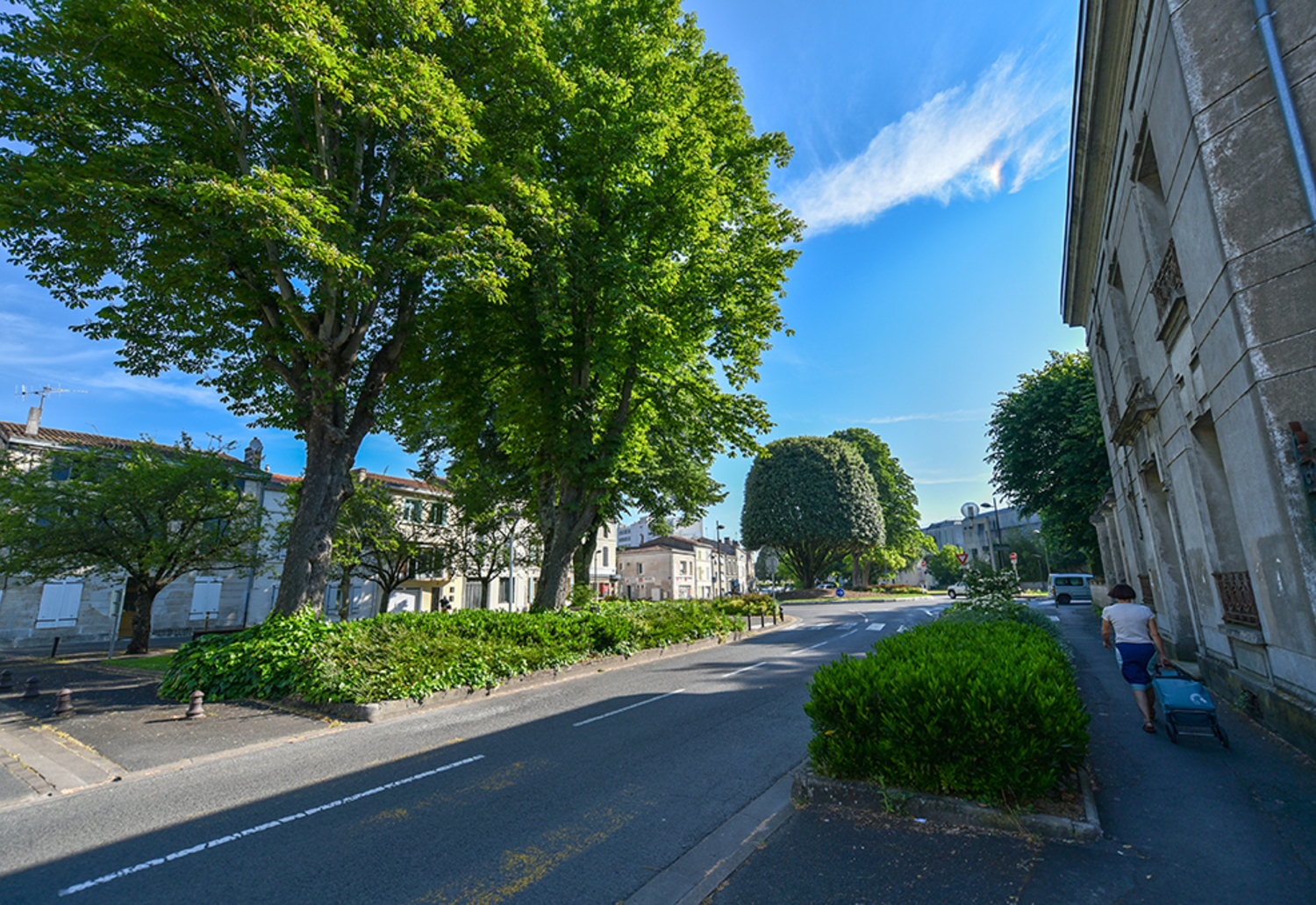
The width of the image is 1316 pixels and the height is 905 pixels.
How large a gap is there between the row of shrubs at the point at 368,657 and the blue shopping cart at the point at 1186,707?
10.3 meters

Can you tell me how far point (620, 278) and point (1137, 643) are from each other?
441 inches

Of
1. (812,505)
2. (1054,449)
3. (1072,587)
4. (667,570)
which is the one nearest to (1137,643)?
(1054,449)

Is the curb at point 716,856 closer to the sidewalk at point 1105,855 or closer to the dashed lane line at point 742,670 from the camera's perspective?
the sidewalk at point 1105,855

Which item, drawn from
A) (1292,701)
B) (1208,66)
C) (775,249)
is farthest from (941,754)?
(775,249)

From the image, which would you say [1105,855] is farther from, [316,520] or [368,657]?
[316,520]

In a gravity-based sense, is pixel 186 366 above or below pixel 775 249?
below

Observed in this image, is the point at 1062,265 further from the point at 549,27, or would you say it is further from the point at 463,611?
the point at 463,611

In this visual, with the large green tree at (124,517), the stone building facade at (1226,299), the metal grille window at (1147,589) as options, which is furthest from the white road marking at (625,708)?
the large green tree at (124,517)

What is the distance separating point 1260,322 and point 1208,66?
3.16 metres

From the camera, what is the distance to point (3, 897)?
4.09m

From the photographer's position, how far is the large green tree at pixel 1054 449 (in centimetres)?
2298

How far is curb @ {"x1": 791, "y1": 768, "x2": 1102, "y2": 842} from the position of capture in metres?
4.34

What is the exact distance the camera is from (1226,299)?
683cm

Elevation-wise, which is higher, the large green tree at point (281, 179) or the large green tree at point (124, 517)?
the large green tree at point (281, 179)
